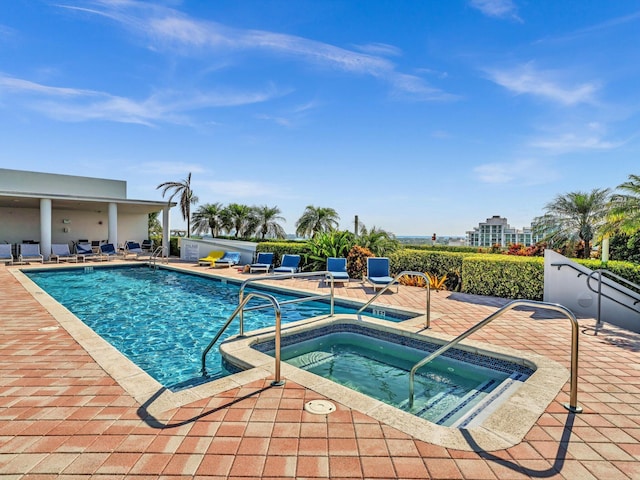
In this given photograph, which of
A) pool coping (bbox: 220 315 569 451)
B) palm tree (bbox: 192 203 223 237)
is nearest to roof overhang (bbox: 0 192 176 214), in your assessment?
palm tree (bbox: 192 203 223 237)

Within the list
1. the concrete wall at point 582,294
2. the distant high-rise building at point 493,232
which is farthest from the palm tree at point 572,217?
the distant high-rise building at point 493,232

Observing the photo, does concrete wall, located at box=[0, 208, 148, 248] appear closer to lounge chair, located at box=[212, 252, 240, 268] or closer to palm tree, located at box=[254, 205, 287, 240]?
palm tree, located at box=[254, 205, 287, 240]

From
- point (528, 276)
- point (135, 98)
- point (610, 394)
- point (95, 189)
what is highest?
point (135, 98)

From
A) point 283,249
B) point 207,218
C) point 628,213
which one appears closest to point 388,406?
point 628,213

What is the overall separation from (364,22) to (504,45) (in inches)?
172

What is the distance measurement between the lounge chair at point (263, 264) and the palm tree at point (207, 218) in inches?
776

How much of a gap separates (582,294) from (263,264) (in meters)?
10.9

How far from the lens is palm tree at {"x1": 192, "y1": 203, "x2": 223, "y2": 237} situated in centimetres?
3325

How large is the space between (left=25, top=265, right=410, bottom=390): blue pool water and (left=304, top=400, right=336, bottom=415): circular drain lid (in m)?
1.85

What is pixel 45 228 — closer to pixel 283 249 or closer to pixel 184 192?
pixel 184 192

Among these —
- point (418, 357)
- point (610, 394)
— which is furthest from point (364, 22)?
point (610, 394)

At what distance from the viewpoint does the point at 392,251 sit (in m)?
12.7

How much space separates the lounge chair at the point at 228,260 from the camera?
16.3 m

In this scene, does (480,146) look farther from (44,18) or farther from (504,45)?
(44,18)
